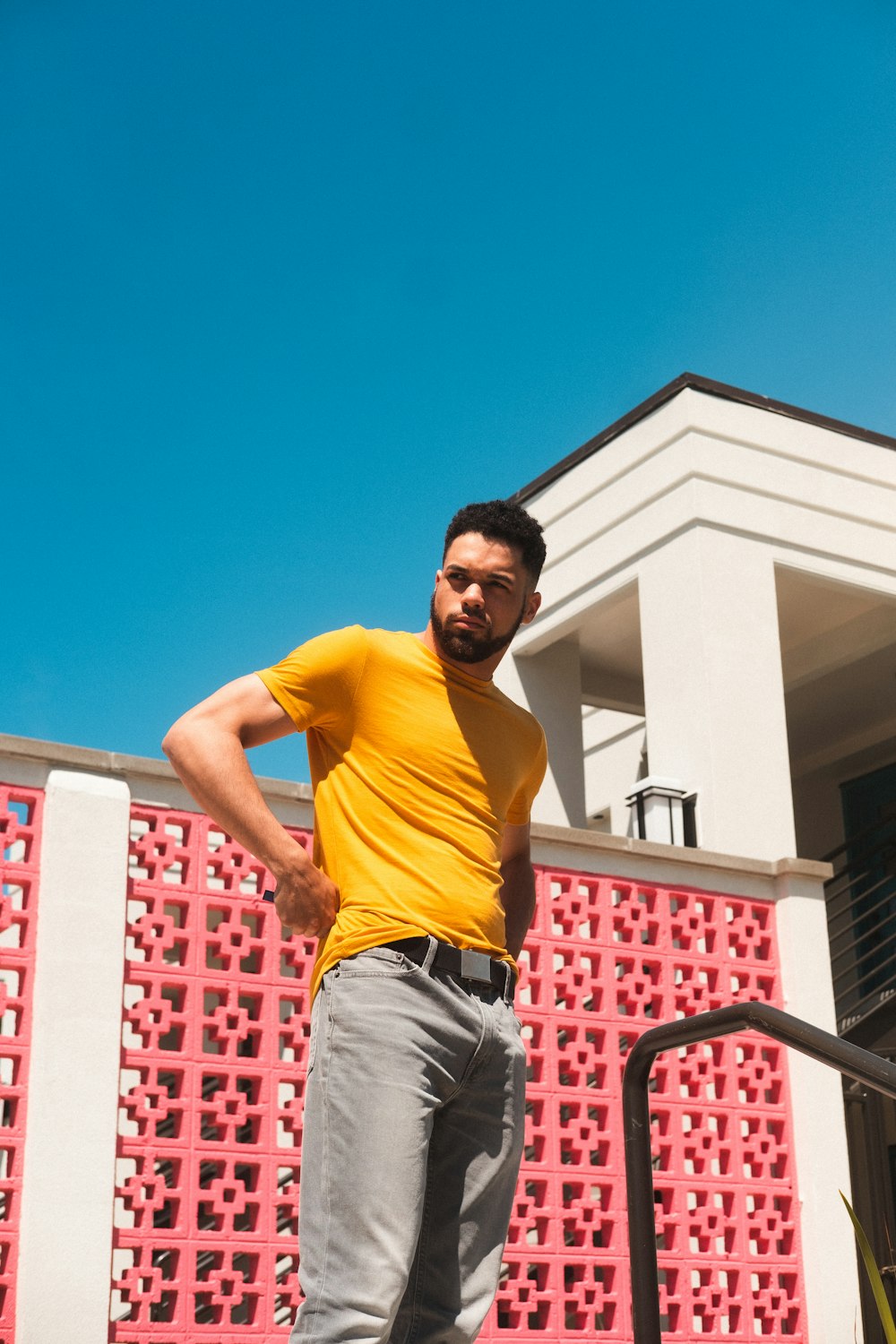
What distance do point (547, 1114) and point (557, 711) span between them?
3.53 meters

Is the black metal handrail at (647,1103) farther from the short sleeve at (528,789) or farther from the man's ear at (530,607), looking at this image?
the man's ear at (530,607)

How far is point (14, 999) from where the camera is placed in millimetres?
4645

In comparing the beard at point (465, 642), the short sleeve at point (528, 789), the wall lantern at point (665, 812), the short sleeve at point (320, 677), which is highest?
the wall lantern at point (665, 812)

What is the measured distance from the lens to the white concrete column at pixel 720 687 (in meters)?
7.23

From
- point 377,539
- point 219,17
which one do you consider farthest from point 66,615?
point 219,17

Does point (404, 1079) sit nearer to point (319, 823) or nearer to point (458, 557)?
point (319, 823)

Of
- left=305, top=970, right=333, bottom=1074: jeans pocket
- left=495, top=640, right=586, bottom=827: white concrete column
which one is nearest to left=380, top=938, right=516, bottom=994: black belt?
left=305, top=970, right=333, bottom=1074: jeans pocket

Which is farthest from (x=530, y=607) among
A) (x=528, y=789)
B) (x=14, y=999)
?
(x=14, y=999)

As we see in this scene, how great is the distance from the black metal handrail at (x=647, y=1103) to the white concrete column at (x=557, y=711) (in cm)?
598

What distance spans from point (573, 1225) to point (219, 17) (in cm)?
747

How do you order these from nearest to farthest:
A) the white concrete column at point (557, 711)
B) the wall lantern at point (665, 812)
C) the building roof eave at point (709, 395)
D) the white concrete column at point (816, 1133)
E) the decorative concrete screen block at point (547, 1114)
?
1. the decorative concrete screen block at point (547, 1114)
2. the white concrete column at point (816, 1133)
3. the wall lantern at point (665, 812)
4. the building roof eave at point (709, 395)
5. the white concrete column at point (557, 711)

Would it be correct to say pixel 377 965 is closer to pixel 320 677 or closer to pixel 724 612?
pixel 320 677

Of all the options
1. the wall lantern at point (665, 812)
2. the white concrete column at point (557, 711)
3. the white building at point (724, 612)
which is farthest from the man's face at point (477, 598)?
the white concrete column at point (557, 711)

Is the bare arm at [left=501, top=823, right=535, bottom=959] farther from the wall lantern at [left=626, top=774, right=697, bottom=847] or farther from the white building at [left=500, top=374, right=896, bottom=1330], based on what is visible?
the wall lantern at [left=626, top=774, right=697, bottom=847]
